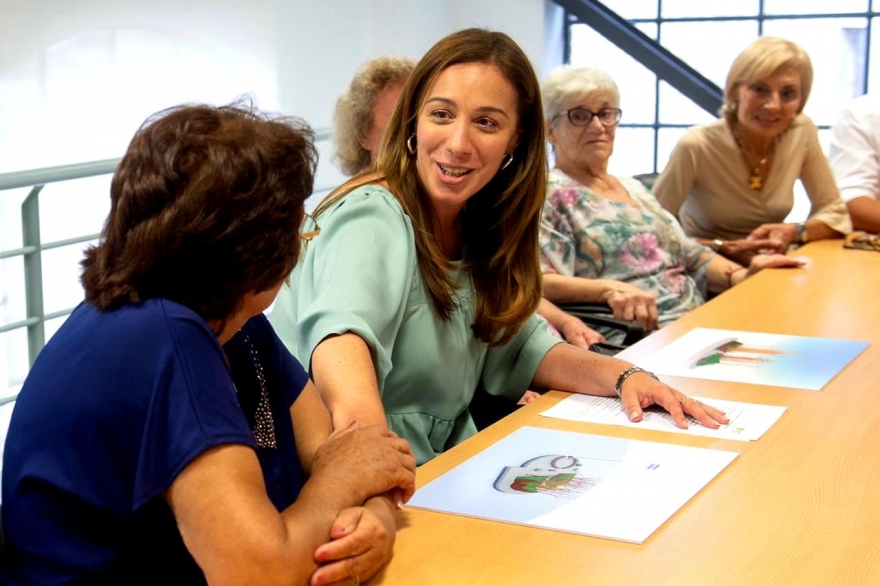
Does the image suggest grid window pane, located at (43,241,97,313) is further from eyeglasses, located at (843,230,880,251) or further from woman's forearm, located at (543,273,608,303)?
eyeglasses, located at (843,230,880,251)

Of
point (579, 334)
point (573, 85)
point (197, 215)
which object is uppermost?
point (573, 85)

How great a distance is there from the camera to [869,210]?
3.80 metres

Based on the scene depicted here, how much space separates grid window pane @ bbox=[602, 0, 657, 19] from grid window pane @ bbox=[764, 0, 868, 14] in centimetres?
67

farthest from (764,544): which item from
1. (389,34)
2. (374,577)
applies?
(389,34)

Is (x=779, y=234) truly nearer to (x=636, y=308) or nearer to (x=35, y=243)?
(x=636, y=308)

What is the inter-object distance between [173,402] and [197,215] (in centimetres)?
19

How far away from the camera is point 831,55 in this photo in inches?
237

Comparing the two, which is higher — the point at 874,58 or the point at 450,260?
the point at 874,58

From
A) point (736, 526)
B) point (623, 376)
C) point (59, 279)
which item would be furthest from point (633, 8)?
point (736, 526)

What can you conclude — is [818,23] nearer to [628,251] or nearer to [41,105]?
[628,251]

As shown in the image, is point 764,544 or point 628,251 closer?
point 764,544

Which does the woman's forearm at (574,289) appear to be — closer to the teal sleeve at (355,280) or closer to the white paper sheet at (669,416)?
the white paper sheet at (669,416)

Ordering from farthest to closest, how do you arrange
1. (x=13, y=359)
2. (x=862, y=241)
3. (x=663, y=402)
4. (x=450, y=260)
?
(x=13, y=359) < (x=862, y=241) < (x=450, y=260) < (x=663, y=402)

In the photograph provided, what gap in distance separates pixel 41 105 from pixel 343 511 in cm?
336
